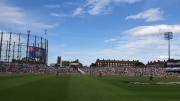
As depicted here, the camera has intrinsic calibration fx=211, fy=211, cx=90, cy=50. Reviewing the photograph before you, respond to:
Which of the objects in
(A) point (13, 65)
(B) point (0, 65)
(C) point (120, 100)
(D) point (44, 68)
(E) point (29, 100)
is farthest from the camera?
(D) point (44, 68)

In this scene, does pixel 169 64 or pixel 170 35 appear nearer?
pixel 170 35

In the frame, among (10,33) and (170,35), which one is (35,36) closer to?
(10,33)

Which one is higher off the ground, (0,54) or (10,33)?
(10,33)

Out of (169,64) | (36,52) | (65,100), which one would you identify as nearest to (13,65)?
(36,52)

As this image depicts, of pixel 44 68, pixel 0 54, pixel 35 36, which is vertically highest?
pixel 35 36

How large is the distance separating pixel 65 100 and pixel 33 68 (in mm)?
80594

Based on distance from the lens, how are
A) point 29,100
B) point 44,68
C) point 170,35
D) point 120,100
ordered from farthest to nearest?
point 170,35 → point 44,68 → point 120,100 → point 29,100

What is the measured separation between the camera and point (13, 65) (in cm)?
8625

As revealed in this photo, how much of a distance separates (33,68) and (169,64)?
317 ft

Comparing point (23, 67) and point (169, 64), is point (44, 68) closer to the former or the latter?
point (23, 67)

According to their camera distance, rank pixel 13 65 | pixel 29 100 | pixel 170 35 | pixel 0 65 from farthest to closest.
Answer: pixel 170 35, pixel 13 65, pixel 0 65, pixel 29 100

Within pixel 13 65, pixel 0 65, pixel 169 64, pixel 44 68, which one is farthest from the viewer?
pixel 169 64

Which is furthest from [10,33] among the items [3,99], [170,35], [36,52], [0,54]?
[3,99]

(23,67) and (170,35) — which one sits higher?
(170,35)
